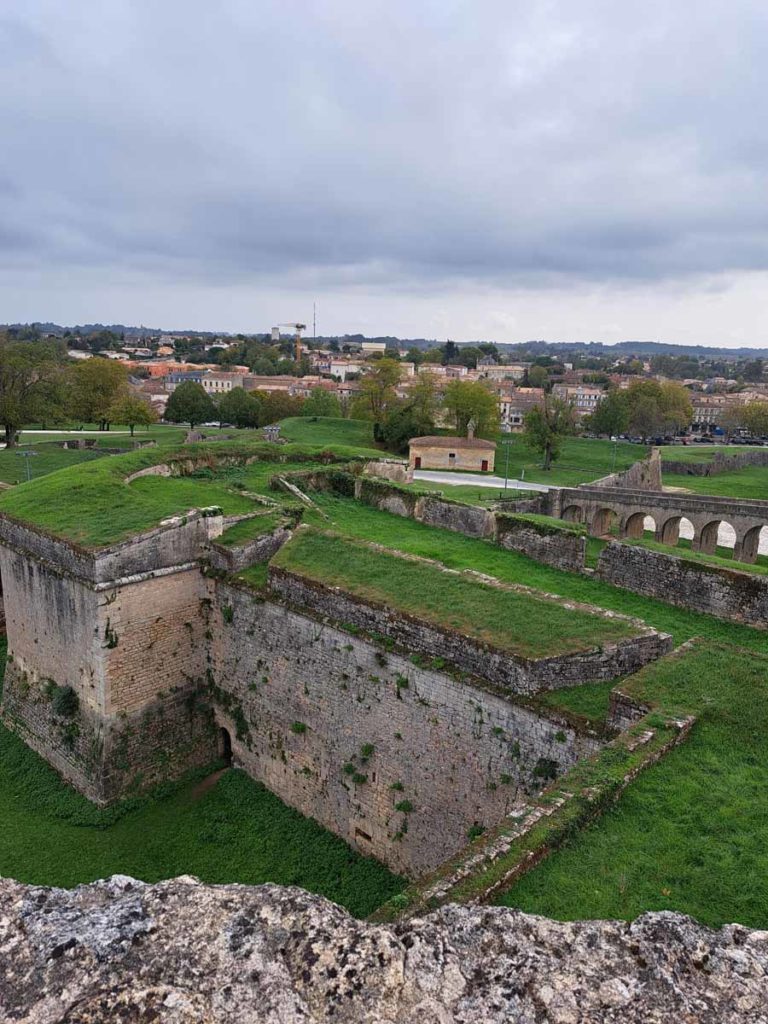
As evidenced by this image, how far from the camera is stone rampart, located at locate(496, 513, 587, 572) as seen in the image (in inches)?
560

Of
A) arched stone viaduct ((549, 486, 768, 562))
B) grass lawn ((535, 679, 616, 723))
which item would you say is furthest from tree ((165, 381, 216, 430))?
grass lawn ((535, 679, 616, 723))

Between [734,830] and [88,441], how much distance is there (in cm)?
4329

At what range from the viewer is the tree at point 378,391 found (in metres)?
58.8

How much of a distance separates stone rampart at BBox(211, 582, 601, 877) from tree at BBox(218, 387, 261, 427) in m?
48.3

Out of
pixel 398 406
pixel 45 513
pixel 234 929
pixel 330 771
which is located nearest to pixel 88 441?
pixel 398 406

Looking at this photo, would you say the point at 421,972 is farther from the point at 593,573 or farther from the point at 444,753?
the point at 593,573

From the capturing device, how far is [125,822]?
13.0 m

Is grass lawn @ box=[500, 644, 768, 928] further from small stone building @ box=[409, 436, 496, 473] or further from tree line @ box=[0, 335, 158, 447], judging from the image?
tree line @ box=[0, 335, 158, 447]

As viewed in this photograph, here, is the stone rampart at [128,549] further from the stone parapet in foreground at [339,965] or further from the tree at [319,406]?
the tree at [319,406]

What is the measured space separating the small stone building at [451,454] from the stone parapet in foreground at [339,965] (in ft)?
148

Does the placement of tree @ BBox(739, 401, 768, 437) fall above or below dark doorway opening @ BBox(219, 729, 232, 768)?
above

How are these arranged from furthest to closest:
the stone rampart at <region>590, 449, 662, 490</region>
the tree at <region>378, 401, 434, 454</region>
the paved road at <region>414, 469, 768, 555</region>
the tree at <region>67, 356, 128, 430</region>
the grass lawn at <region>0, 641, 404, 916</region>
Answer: the tree at <region>378, 401, 434, 454</region>
the tree at <region>67, 356, 128, 430</region>
the stone rampart at <region>590, 449, 662, 490</region>
the paved road at <region>414, 469, 768, 555</region>
the grass lawn at <region>0, 641, 404, 916</region>

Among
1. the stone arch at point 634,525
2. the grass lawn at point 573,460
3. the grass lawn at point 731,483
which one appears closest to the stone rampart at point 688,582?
the stone arch at point 634,525

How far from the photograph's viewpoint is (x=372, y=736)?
11.3m
